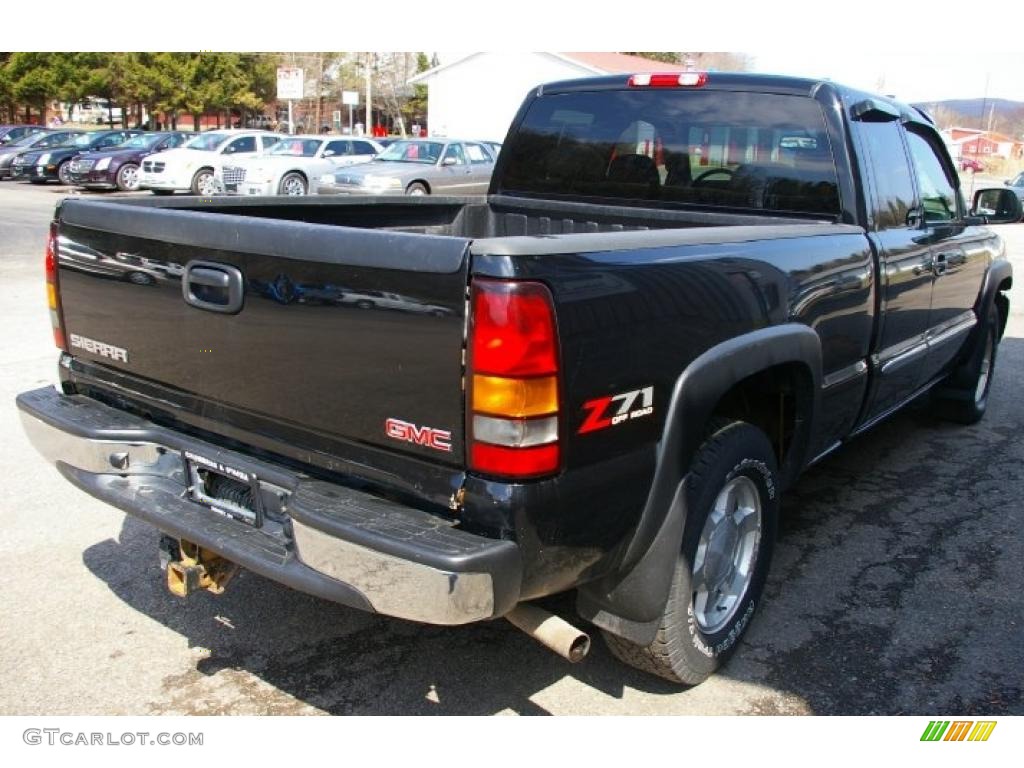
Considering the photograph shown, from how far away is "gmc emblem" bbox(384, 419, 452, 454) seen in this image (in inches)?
89.3

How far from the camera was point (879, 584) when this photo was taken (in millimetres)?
3777

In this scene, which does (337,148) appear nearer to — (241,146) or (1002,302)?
(241,146)

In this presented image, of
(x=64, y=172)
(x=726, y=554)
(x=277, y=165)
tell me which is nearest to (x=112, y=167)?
(x=64, y=172)

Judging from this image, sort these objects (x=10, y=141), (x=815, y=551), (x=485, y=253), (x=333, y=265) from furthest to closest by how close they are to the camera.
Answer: (x=10, y=141) → (x=815, y=551) → (x=333, y=265) → (x=485, y=253)

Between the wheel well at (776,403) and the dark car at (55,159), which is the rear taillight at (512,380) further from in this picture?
the dark car at (55,159)

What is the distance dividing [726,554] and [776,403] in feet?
2.18

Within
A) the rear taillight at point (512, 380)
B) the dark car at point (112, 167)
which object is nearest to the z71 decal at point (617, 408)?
the rear taillight at point (512, 380)

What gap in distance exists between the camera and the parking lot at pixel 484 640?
2928 mm

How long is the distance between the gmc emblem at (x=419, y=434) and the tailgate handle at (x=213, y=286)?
0.61 m

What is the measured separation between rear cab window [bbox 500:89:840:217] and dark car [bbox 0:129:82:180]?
2518 cm

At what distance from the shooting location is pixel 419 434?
91.0 inches

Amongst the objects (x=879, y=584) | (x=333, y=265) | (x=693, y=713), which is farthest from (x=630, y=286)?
(x=879, y=584)

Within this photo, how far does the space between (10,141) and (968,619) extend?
31555 mm

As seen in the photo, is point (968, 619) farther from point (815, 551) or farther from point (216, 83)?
point (216, 83)
